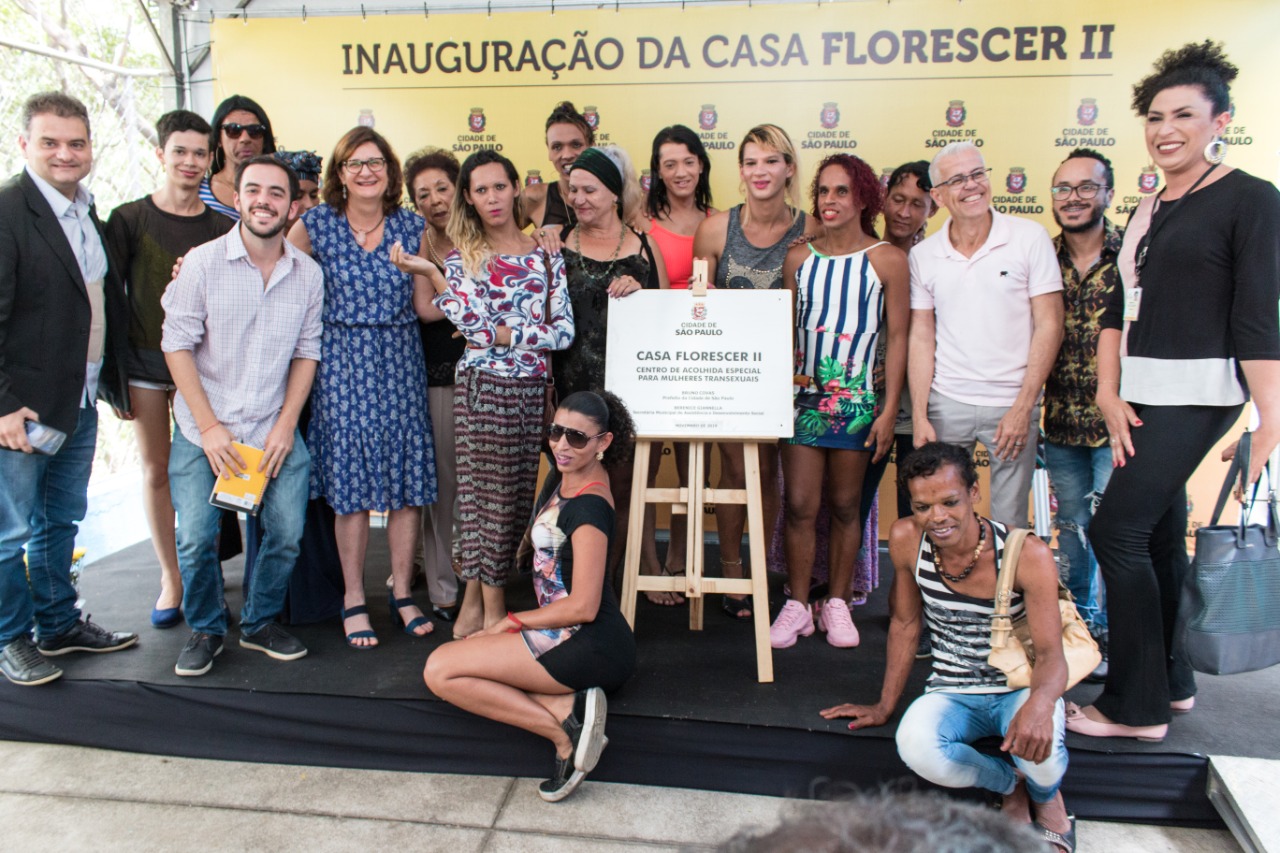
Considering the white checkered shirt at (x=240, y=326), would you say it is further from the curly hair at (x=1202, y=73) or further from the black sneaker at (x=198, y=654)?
the curly hair at (x=1202, y=73)

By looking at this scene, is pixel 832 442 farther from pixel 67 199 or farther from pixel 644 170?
pixel 67 199

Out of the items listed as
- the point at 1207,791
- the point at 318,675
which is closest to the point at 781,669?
the point at 1207,791

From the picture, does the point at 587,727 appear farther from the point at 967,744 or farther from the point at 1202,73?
the point at 1202,73

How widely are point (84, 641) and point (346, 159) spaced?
1907 mm

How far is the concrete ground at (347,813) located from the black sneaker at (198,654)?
0.95 feet

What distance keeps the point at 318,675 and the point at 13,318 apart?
1.47m

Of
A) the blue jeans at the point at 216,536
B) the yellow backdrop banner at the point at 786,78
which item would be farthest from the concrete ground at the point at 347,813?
the yellow backdrop banner at the point at 786,78

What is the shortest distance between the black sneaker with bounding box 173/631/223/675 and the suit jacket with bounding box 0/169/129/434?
81cm

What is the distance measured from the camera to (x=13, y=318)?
2.78 metres

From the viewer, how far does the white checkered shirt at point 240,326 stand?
9.45 ft

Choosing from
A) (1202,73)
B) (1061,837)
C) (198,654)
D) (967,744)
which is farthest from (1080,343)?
(198,654)

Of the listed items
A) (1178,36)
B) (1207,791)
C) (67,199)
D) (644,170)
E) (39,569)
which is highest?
(1178,36)

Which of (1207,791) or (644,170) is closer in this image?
(1207,791)

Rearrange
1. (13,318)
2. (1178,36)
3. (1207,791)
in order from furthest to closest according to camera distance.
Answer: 1. (1178,36)
2. (13,318)
3. (1207,791)
